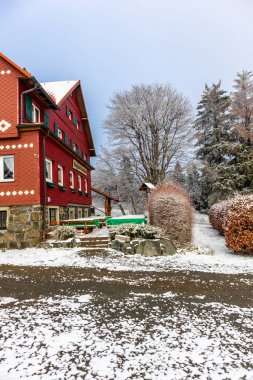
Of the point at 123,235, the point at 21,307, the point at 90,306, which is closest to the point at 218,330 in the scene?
the point at 90,306

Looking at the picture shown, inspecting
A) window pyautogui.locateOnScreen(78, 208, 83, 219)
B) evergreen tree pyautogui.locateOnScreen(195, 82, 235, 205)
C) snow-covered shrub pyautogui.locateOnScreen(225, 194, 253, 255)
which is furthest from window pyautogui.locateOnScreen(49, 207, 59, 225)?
evergreen tree pyautogui.locateOnScreen(195, 82, 235, 205)

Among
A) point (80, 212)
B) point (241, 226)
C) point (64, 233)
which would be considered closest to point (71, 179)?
point (80, 212)

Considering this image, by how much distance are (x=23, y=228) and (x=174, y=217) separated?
7.52 metres

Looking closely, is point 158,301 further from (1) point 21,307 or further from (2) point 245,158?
(2) point 245,158

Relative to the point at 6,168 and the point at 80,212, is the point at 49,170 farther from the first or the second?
the point at 80,212

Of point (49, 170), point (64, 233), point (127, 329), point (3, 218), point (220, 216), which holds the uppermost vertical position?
point (49, 170)

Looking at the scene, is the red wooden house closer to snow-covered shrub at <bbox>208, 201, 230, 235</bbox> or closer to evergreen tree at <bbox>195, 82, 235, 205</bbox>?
snow-covered shrub at <bbox>208, 201, 230, 235</bbox>

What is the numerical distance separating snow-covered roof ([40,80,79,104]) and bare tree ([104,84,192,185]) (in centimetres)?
877

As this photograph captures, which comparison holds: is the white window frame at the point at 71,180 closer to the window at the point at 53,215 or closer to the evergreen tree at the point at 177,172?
the window at the point at 53,215

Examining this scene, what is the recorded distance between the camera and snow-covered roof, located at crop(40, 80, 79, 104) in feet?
67.6

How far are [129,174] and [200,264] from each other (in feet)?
81.9

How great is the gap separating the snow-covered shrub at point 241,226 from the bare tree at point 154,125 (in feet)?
64.9

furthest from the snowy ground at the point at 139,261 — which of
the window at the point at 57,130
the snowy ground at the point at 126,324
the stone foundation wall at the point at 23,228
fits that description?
the window at the point at 57,130

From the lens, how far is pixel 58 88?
22.2 meters
